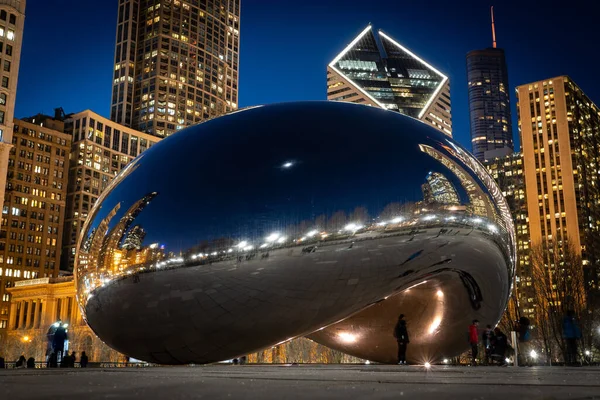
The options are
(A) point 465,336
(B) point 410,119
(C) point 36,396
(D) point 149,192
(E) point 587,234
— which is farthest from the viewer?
(E) point 587,234

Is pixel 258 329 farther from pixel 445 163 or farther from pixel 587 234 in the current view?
pixel 587 234

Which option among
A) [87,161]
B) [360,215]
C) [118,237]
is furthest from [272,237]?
[87,161]

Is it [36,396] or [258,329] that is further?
[258,329]

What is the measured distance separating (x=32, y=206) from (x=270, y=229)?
13838cm

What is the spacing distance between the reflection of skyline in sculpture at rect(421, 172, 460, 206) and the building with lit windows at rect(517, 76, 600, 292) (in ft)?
448

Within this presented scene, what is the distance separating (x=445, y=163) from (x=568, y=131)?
151813mm

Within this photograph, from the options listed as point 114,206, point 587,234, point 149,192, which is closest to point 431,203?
point 149,192

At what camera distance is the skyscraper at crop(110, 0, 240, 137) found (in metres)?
169

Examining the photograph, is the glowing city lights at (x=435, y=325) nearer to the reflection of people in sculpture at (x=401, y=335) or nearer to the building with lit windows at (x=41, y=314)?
the reflection of people in sculpture at (x=401, y=335)

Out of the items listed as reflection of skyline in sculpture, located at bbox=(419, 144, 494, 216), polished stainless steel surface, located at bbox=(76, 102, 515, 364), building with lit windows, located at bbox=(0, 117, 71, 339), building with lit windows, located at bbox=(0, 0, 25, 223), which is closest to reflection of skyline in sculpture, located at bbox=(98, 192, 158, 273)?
polished stainless steel surface, located at bbox=(76, 102, 515, 364)

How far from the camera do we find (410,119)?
7.69 metres

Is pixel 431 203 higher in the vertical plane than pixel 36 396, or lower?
higher

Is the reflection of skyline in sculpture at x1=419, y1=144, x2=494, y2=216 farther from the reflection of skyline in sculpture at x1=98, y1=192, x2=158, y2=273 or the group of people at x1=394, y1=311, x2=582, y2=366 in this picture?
the reflection of skyline in sculpture at x1=98, y1=192, x2=158, y2=273

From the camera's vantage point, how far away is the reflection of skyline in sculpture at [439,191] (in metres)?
6.76
